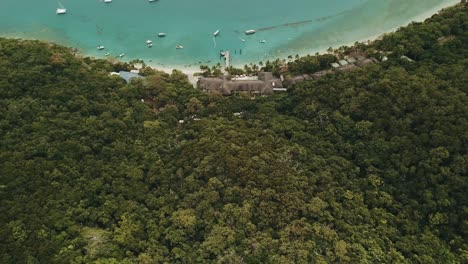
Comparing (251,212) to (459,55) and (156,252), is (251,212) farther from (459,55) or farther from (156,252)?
(459,55)

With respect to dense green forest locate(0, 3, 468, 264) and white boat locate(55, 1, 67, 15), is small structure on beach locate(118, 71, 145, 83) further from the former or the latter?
white boat locate(55, 1, 67, 15)

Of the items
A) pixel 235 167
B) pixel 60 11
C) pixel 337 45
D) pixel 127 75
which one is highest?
pixel 60 11

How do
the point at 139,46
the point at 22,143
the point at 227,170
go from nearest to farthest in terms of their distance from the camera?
the point at 227,170, the point at 22,143, the point at 139,46

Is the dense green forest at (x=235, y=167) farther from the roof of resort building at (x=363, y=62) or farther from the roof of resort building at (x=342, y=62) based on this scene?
the roof of resort building at (x=342, y=62)

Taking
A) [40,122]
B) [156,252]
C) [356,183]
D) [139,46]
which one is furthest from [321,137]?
[139,46]

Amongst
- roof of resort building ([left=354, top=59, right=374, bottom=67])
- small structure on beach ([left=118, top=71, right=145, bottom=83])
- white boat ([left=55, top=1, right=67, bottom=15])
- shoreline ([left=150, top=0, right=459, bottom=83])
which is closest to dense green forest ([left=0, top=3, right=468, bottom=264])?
small structure on beach ([left=118, top=71, right=145, bottom=83])

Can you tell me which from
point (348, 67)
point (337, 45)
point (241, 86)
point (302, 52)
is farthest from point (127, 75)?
point (337, 45)

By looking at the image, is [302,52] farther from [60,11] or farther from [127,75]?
[60,11]

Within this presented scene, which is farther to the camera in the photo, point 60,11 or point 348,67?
point 60,11
